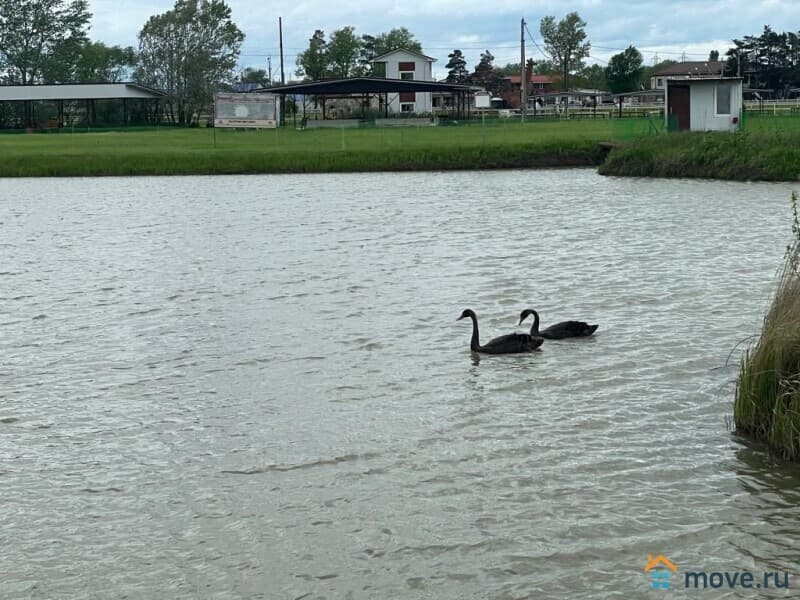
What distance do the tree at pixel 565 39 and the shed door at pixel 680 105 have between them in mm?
104323

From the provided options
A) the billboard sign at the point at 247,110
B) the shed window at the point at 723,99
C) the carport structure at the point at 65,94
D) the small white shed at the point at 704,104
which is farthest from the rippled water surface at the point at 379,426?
the carport structure at the point at 65,94

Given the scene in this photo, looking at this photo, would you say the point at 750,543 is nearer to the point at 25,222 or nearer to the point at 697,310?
the point at 697,310

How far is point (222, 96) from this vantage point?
7831 cm

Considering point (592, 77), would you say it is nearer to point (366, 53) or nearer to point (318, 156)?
point (366, 53)

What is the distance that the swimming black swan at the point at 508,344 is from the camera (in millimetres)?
13477

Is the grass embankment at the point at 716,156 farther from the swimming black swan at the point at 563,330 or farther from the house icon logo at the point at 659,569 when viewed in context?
the house icon logo at the point at 659,569

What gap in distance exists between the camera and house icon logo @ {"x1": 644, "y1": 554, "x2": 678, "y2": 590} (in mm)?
7438

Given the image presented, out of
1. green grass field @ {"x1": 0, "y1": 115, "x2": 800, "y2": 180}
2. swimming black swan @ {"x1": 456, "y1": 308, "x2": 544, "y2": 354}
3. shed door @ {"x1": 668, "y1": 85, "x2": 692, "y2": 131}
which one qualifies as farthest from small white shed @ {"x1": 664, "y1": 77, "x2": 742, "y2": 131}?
swimming black swan @ {"x1": 456, "y1": 308, "x2": 544, "y2": 354}

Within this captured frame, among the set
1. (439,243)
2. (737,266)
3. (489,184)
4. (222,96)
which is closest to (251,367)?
(737,266)

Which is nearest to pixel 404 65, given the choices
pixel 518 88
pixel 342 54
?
pixel 342 54

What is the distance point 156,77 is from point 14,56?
54.1 feet

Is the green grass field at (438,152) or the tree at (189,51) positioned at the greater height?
the tree at (189,51)

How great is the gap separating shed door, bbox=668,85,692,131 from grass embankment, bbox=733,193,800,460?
130 feet
